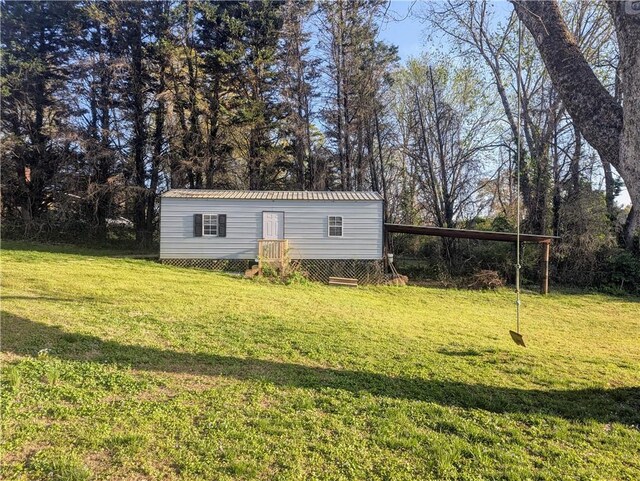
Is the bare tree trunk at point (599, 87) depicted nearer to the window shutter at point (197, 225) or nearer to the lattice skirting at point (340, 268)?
the lattice skirting at point (340, 268)

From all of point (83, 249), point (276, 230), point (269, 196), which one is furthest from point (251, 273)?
point (83, 249)

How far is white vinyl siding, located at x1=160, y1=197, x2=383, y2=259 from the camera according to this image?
14.2m

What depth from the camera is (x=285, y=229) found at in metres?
14.5

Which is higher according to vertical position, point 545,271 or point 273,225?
point 273,225

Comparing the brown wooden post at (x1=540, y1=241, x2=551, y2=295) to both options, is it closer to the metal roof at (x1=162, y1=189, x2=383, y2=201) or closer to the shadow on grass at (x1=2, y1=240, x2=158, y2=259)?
the metal roof at (x1=162, y1=189, x2=383, y2=201)

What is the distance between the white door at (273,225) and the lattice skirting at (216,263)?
1.19 metres

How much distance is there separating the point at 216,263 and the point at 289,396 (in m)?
11.6

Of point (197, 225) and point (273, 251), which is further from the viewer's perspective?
point (197, 225)

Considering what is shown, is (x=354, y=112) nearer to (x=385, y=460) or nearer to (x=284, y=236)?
(x=284, y=236)

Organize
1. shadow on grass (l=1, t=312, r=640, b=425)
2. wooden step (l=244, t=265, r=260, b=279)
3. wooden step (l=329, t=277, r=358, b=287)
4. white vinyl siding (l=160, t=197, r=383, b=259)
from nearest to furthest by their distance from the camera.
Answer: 1. shadow on grass (l=1, t=312, r=640, b=425)
2. wooden step (l=244, t=265, r=260, b=279)
3. wooden step (l=329, t=277, r=358, b=287)
4. white vinyl siding (l=160, t=197, r=383, b=259)

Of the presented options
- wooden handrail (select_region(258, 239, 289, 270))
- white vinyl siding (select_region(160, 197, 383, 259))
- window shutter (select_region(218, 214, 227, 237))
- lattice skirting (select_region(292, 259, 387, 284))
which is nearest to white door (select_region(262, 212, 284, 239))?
white vinyl siding (select_region(160, 197, 383, 259))

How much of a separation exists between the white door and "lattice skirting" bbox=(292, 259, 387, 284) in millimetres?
1294

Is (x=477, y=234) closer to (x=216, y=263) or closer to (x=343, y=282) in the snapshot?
(x=343, y=282)

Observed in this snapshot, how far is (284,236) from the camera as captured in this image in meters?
14.5
